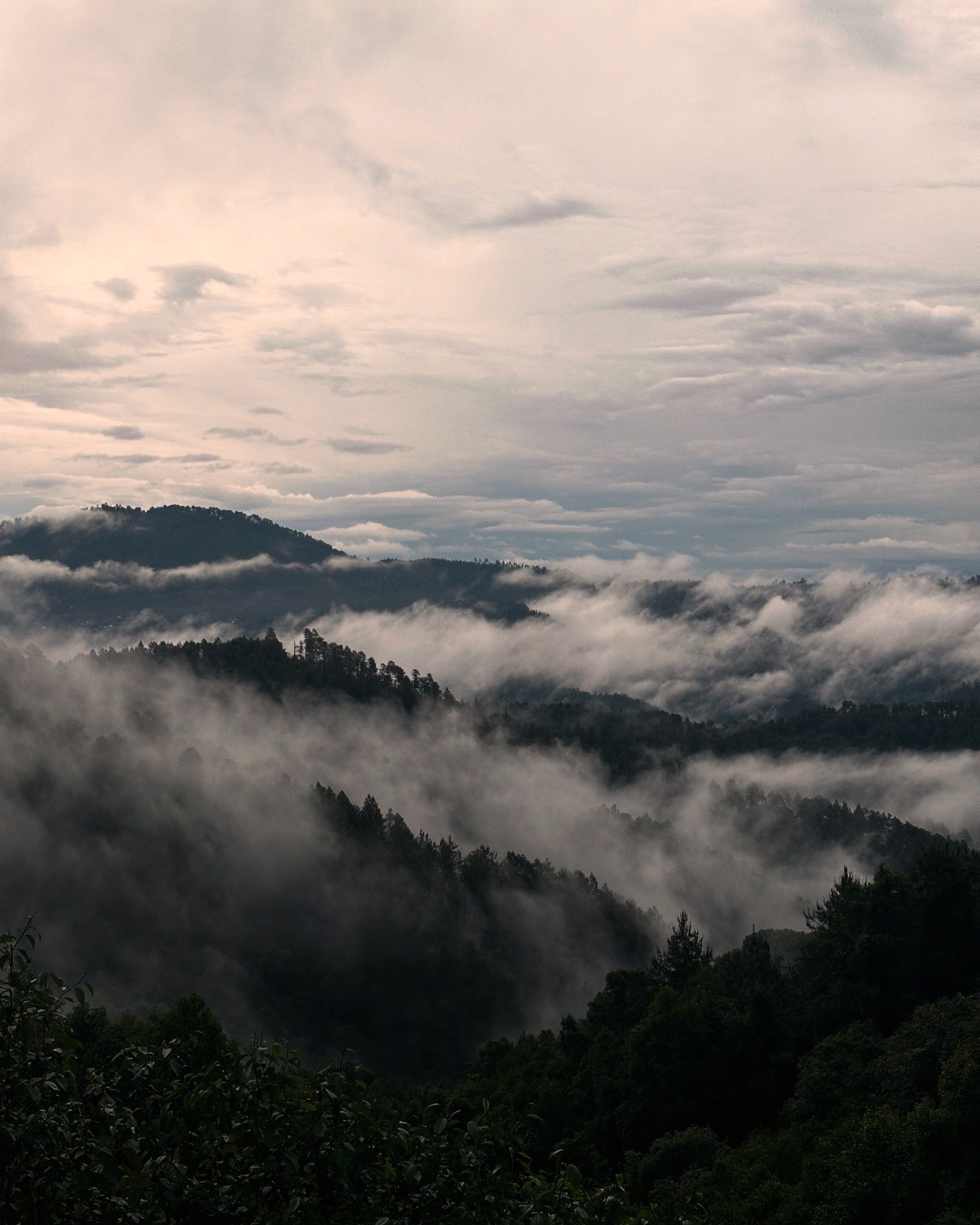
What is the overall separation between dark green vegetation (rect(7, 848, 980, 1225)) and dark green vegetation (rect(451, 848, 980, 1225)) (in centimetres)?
19

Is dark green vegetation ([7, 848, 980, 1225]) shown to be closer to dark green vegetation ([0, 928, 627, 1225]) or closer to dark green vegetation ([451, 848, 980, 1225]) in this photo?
dark green vegetation ([0, 928, 627, 1225])

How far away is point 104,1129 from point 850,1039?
67.4 meters

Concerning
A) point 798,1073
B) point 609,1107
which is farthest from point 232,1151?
point 609,1107

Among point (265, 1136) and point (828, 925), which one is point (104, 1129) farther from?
point (828, 925)

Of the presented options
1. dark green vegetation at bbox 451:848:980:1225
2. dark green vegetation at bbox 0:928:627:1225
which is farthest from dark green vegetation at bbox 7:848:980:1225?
dark green vegetation at bbox 451:848:980:1225

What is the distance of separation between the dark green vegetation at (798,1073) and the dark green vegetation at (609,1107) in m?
0.19

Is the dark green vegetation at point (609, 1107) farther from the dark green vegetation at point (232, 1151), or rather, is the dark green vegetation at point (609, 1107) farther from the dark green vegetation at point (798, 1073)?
the dark green vegetation at point (798, 1073)

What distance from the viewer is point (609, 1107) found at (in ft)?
278

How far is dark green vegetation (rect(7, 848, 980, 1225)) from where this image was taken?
1673 centimetres

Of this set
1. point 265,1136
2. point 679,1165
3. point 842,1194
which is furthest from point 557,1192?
point 679,1165

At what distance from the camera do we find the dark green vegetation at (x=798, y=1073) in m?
52.7

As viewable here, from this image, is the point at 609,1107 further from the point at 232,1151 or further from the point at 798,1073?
the point at 232,1151

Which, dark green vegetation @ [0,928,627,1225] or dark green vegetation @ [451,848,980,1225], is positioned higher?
dark green vegetation @ [0,928,627,1225]

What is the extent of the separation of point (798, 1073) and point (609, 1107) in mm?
15082
